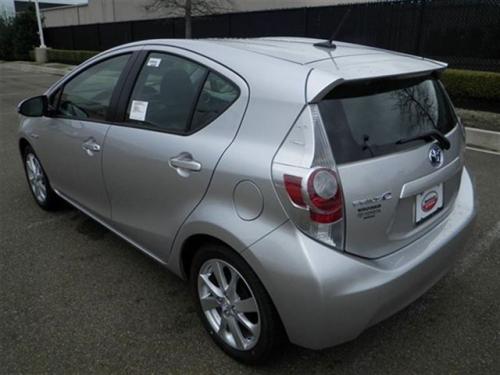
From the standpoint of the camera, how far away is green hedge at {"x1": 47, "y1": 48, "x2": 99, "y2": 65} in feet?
67.9

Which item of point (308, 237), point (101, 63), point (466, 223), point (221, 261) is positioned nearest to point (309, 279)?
point (308, 237)

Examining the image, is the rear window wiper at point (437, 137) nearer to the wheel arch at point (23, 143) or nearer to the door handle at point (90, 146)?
the door handle at point (90, 146)

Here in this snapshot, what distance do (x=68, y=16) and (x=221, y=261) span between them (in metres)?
33.9

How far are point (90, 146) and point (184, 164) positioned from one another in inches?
41.5

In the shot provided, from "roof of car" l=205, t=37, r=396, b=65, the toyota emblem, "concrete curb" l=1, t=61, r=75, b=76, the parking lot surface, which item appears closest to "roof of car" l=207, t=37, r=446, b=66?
"roof of car" l=205, t=37, r=396, b=65

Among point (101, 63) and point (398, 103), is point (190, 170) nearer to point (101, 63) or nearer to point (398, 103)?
point (398, 103)

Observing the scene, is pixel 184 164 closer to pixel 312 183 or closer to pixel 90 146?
pixel 312 183

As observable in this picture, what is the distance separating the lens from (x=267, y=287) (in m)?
2.00

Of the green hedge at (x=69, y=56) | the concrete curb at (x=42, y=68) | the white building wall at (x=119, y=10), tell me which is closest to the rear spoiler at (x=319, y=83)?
the white building wall at (x=119, y=10)

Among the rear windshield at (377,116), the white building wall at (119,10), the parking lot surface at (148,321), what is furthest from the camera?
the white building wall at (119,10)

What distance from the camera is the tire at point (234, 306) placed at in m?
2.10

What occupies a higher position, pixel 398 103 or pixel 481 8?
Result: pixel 481 8

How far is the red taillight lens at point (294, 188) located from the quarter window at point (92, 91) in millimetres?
1616

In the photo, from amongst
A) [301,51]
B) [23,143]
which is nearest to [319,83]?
[301,51]
